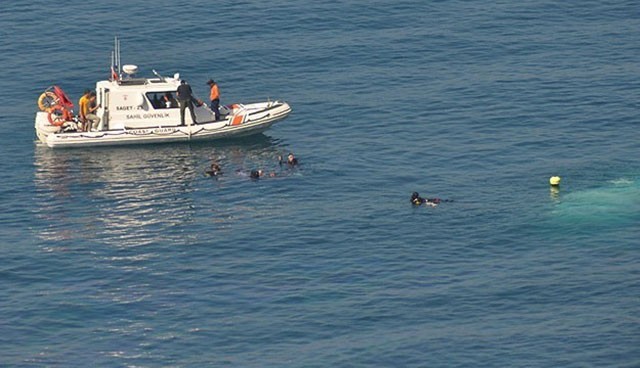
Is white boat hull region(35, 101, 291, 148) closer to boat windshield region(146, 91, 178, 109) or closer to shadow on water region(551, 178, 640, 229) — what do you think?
boat windshield region(146, 91, 178, 109)

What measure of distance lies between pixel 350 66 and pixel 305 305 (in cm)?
3330

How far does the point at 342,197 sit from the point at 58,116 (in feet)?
57.2

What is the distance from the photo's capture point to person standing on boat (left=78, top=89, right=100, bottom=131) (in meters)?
81.1

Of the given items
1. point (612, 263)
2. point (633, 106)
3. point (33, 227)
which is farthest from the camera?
point (633, 106)

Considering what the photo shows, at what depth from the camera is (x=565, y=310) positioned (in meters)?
61.0

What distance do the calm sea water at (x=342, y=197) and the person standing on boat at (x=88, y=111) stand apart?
1.54 meters

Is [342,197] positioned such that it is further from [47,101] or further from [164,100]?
[47,101]

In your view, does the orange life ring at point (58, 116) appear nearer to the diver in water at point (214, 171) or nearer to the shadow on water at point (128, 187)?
the shadow on water at point (128, 187)

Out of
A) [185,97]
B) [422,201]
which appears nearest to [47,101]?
[185,97]

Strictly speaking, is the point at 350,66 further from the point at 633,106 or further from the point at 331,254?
the point at 331,254

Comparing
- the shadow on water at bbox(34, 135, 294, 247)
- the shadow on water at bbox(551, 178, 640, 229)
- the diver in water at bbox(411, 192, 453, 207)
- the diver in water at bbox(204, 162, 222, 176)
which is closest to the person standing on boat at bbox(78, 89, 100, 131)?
the shadow on water at bbox(34, 135, 294, 247)

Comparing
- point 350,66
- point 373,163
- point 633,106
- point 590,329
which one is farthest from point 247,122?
point 590,329

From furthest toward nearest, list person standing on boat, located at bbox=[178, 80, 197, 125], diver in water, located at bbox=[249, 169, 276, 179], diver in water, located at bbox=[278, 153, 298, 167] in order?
person standing on boat, located at bbox=[178, 80, 197, 125] → diver in water, located at bbox=[278, 153, 298, 167] → diver in water, located at bbox=[249, 169, 276, 179]

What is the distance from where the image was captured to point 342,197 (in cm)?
7369
